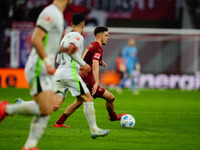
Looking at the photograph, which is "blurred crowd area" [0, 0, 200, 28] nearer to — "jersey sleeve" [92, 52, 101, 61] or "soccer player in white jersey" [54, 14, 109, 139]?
"jersey sleeve" [92, 52, 101, 61]

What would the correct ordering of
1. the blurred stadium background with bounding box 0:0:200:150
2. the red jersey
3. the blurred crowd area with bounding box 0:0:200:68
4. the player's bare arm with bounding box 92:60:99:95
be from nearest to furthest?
the player's bare arm with bounding box 92:60:99:95, the red jersey, the blurred stadium background with bounding box 0:0:200:150, the blurred crowd area with bounding box 0:0:200:68

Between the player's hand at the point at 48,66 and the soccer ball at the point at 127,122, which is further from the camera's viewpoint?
the soccer ball at the point at 127,122

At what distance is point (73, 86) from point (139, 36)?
20.2m

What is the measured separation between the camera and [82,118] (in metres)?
11.0

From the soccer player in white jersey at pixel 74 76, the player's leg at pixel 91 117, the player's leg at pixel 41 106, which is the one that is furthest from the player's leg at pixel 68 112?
the player's leg at pixel 41 106

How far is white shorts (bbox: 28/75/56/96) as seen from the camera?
19.1 feet

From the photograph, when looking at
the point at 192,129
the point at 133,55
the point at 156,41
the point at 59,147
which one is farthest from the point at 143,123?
the point at 156,41

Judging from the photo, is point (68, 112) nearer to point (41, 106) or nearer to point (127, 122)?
point (127, 122)

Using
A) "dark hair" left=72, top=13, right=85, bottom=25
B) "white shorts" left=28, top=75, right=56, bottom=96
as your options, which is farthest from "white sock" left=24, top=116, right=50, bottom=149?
"dark hair" left=72, top=13, right=85, bottom=25

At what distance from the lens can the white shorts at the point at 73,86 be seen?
767 cm

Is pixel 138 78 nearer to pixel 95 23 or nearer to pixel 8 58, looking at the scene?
pixel 95 23

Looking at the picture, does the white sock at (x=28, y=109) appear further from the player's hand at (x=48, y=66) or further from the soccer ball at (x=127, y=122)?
the soccer ball at (x=127, y=122)

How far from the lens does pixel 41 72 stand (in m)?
5.92

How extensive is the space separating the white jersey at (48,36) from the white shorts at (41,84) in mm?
52
